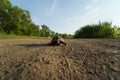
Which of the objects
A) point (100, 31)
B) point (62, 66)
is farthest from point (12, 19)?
point (62, 66)

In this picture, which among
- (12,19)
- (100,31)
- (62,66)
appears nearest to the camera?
(62,66)

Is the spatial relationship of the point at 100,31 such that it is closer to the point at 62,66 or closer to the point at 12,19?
the point at 62,66

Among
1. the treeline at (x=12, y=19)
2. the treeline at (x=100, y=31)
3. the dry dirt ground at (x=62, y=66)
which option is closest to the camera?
the dry dirt ground at (x=62, y=66)

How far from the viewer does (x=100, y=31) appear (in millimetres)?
11469

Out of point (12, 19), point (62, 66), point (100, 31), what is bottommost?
point (62, 66)

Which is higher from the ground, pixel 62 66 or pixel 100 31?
pixel 100 31

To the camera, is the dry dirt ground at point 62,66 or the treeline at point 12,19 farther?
the treeline at point 12,19

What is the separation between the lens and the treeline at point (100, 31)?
36.0 ft

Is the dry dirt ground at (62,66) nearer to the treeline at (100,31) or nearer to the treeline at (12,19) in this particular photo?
the treeline at (100,31)

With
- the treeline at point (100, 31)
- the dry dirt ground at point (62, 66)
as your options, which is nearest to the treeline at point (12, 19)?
the treeline at point (100, 31)

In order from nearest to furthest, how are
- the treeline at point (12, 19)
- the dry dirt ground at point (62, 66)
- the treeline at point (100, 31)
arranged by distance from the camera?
the dry dirt ground at point (62, 66) < the treeline at point (100, 31) < the treeline at point (12, 19)

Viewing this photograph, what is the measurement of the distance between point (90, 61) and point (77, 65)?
0.41 m

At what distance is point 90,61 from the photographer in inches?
161

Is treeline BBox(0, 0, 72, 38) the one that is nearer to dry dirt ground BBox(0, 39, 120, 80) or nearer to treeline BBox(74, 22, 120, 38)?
treeline BBox(74, 22, 120, 38)
